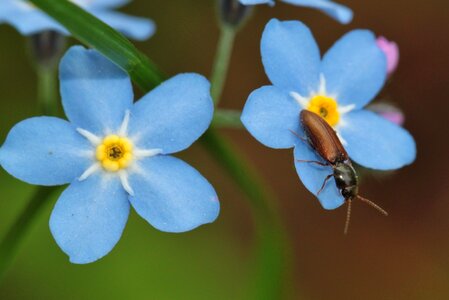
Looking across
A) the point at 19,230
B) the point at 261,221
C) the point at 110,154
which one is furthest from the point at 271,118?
the point at 19,230

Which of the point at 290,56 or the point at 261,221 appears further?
the point at 261,221

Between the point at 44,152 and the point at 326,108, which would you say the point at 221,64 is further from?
the point at 44,152

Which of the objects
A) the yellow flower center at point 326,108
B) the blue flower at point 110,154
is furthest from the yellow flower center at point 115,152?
the yellow flower center at point 326,108

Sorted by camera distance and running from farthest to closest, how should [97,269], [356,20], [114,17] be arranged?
1. [356,20]
2. [97,269]
3. [114,17]

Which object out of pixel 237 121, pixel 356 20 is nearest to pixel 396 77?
pixel 356 20

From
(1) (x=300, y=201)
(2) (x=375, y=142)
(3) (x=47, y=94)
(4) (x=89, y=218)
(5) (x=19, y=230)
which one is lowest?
(1) (x=300, y=201)

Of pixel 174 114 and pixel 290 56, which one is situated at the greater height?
pixel 290 56

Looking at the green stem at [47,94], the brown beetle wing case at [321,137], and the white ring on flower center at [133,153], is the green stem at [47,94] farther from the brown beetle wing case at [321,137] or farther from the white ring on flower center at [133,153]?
the brown beetle wing case at [321,137]

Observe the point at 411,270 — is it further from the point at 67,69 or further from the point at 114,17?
the point at 67,69
